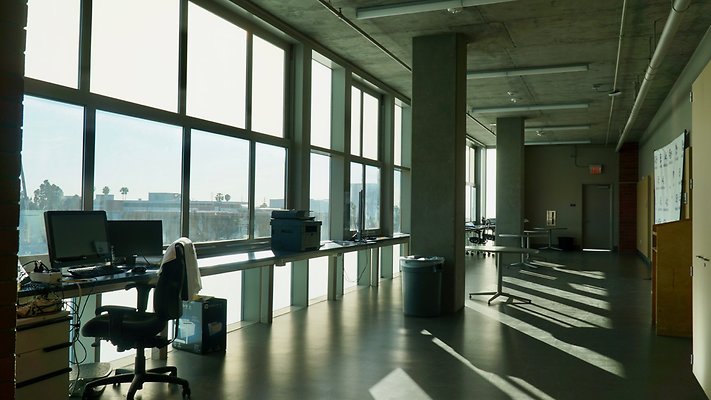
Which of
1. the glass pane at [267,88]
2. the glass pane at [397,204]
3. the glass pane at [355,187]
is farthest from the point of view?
the glass pane at [397,204]

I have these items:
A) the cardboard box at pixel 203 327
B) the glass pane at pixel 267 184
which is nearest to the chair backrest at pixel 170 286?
the cardboard box at pixel 203 327

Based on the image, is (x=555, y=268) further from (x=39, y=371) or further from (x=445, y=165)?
(x=39, y=371)

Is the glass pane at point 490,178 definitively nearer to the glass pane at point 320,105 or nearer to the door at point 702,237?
the glass pane at point 320,105

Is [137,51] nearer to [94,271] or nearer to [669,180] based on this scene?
[94,271]

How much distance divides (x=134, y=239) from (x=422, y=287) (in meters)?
3.33

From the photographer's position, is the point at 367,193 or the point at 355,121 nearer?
the point at 355,121

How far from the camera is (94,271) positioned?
3785 millimetres

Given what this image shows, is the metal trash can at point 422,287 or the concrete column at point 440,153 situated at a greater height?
the concrete column at point 440,153

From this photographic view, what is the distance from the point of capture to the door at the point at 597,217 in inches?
683

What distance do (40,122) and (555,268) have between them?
414 inches

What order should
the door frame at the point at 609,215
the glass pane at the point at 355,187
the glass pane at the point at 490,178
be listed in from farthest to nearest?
the glass pane at the point at 490,178, the door frame at the point at 609,215, the glass pane at the point at 355,187

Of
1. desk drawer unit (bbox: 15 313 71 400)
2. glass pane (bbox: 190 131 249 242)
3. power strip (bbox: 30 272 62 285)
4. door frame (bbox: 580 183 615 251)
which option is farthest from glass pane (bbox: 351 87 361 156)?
door frame (bbox: 580 183 615 251)

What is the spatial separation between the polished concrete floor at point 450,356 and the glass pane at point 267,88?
2.33 metres

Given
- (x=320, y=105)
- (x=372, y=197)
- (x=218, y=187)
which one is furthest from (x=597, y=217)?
(x=218, y=187)
